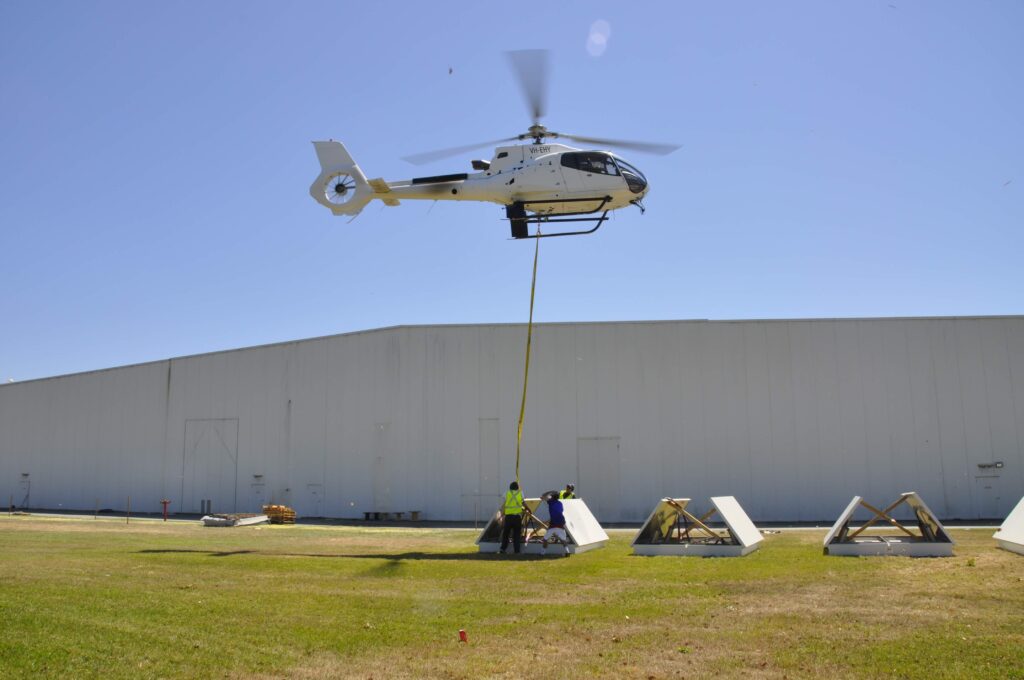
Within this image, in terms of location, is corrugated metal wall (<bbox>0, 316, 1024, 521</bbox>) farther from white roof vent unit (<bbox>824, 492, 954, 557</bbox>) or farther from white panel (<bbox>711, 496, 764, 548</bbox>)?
white roof vent unit (<bbox>824, 492, 954, 557</bbox>)

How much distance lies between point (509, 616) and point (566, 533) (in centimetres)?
770

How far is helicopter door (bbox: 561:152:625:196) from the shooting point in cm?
2108

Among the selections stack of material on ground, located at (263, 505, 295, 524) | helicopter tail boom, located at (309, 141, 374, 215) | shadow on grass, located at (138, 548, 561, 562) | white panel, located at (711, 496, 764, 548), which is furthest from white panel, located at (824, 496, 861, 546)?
stack of material on ground, located at (263, 505, 295, 524)

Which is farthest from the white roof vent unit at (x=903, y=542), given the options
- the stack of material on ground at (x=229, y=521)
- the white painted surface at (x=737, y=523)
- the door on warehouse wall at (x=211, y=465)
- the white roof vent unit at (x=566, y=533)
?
the door on warehouse wall at (x=211, y=465)

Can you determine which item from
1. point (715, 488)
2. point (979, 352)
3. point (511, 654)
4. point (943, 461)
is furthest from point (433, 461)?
point (511, 654)

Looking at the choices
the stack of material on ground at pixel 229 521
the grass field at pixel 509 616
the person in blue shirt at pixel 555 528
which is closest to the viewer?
the grass field at pixel 509 616

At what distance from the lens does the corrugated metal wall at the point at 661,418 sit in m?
32.0

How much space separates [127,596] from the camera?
1077cm

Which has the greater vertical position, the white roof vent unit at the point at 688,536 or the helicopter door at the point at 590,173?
the helicopter door at the point at 590,173

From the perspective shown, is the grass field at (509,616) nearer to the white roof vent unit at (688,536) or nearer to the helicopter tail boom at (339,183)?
the white roof vent unit at (688,536)

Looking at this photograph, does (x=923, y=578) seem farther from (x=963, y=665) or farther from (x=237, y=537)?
(x=237, y=537)

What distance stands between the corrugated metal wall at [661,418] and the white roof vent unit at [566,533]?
13.1 metres

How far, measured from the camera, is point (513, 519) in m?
18.5

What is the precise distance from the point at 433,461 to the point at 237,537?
1161 cm
